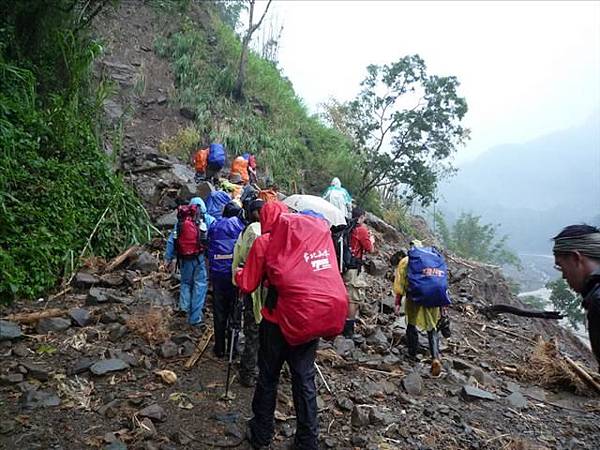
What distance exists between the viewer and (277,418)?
3.75 meters

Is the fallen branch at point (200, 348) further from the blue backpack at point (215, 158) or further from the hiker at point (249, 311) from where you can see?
the blue backpack at point (215, 158)

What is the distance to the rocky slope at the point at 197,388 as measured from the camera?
3490 mm

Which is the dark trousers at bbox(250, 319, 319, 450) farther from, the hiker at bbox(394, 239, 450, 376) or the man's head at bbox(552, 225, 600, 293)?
the hiker at bbox(394, 239, 450, 376)

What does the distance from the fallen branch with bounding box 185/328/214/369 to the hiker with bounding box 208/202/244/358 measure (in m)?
0.15

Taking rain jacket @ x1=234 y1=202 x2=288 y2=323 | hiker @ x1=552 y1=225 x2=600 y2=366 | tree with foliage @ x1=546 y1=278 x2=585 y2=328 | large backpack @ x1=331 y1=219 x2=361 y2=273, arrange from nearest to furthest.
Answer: hiker @ x1=552 y1=225 x2=600 y2=366 → rain jacket @ x1=234 y1=202 x2=288 y2=323 → large backpack @ x1=331 y1=219 x2=361 y2=273 → tree with foliage @ x1=546 y1=278 x2=585 y2=328

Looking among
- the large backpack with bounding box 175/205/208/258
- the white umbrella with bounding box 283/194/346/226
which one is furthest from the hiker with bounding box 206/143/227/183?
the white umbrella with bounding box 283/194/346/226

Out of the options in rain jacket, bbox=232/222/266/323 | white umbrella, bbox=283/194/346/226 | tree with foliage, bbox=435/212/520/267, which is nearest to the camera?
rain jacket, bbox=232/222/266/323

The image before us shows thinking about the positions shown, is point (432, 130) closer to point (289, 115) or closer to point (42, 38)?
point (289, 115)

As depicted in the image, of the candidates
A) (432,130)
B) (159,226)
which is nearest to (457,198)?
(432,130)

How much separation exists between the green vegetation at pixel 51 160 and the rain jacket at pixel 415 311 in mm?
4467

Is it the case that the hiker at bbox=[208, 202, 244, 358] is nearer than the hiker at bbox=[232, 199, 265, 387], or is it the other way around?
the hiker at bbox=[232, 199, 265, 387]

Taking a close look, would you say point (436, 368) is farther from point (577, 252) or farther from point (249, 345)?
point (577, 252)

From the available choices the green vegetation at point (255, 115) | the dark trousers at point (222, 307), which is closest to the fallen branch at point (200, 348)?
the dark trousers at point (222, 307)

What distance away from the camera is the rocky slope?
11.5ft
